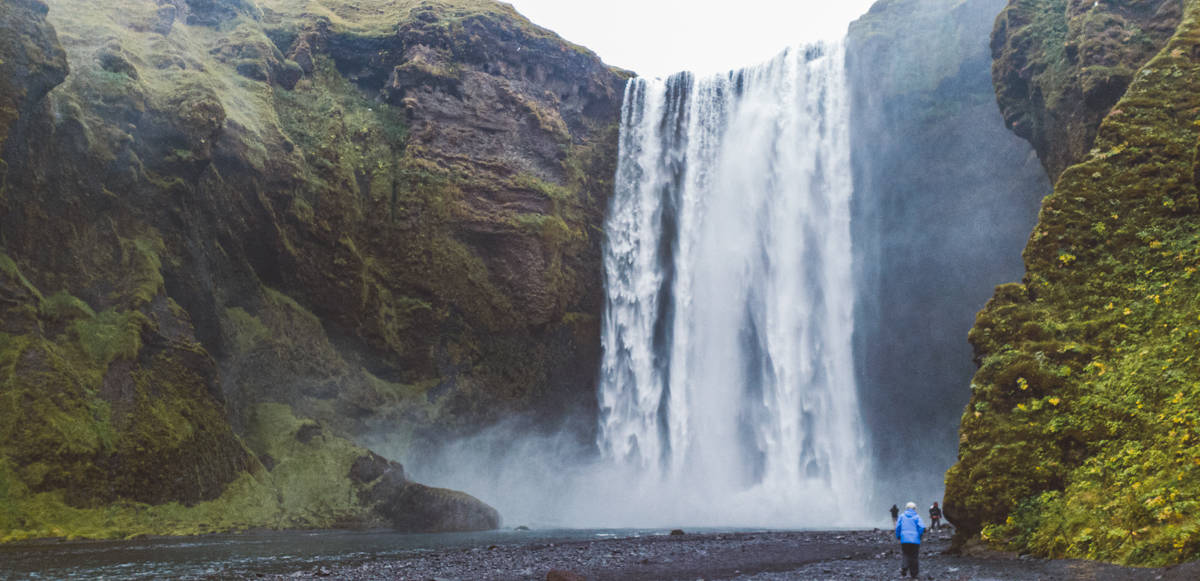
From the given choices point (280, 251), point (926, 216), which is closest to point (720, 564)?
point (926, 216)

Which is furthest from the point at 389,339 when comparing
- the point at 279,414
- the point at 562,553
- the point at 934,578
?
the point at 934,578

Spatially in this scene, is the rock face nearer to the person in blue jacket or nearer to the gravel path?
the gravel path

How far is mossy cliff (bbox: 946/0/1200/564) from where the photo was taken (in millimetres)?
11234

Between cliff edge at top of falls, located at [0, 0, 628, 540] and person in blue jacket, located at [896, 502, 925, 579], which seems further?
cliff edge at top of falls, located at [0, 0, 628, 540]

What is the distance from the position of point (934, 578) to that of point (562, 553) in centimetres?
1026

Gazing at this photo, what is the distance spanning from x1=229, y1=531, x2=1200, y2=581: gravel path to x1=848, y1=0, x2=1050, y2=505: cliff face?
46.4ft

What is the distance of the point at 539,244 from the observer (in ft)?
133

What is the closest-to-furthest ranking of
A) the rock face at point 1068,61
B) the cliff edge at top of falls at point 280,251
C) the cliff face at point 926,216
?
the rock face at point 1068,61 → the cliff edge at top of falls at point 280,251 → the cliff face at point 926,216

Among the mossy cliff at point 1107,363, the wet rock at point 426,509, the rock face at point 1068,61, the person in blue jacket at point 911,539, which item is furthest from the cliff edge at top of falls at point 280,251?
the mossy cliff at point 1107,363

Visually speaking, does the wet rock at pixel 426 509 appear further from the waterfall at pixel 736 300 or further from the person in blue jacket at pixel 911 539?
the person in blue jacket at pixel 911 539

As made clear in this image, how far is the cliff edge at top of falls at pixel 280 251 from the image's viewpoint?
26625mm

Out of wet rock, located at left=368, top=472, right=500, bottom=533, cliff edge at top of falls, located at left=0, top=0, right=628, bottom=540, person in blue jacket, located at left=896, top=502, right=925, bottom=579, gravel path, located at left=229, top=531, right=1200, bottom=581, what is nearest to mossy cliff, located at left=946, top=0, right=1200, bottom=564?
gravel path, located at left=229, top=531, right=1200, bottom=581

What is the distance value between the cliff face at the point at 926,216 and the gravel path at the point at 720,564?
14145 millimetres

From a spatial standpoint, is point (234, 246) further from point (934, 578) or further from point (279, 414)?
point (934, 578)
